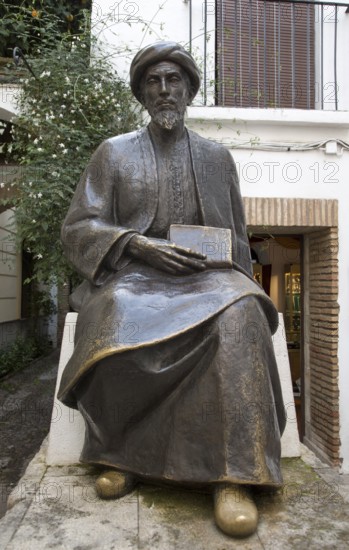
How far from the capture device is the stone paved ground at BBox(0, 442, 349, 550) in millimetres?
1681

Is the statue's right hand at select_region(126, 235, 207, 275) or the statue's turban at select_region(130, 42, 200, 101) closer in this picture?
the statue's right hand at select_region(126, 235, 207, 275)

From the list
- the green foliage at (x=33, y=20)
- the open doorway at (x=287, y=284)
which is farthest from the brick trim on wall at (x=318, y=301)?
the green foliage at (x=33, y=20)

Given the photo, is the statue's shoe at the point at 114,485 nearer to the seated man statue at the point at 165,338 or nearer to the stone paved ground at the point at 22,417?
the seated man statue at the point at 165,338

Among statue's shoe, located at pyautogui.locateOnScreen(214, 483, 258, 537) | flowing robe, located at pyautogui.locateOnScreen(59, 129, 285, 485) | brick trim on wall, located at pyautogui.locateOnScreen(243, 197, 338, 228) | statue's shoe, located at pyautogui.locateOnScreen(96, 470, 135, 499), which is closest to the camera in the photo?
statue's shoe, located at pyautogui.locateOnScreen(214, 483, 258, 537)

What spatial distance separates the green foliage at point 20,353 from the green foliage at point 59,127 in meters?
4.27

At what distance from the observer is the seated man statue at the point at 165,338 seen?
1852mm

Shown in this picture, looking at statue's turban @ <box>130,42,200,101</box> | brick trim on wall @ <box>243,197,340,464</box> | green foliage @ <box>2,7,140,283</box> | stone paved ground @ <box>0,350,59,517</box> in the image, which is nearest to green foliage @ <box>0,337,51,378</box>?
stone paved ground @ <box>0,350,59,517</box>

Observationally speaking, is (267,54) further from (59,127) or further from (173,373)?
(173,373)

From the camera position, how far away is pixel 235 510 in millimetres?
1705

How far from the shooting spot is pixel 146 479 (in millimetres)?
2049

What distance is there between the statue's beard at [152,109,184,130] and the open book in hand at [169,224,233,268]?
0.52 m

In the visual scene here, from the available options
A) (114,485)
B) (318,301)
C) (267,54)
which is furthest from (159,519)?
(267,54)

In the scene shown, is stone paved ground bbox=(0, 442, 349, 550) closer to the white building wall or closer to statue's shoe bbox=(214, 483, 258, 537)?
statue's shoe bbox=(214, 483, 258, 537)

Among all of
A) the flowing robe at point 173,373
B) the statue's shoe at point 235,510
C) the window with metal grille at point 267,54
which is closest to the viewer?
the statue's shoe at point 235,510
